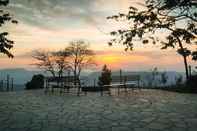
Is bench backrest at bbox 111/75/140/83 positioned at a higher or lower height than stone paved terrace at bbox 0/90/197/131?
higher

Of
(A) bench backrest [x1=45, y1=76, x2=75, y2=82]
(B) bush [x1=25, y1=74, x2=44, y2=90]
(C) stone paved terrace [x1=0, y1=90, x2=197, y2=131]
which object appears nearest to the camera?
(C) stone paved terrace [x1=0, y1=90, x2=197, y2=131]

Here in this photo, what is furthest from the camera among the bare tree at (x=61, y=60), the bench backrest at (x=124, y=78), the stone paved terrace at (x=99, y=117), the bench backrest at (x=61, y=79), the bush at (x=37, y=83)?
the bare tree at (x=61, y=60)

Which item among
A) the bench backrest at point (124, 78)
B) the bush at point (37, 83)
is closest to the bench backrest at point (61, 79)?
the bench backrest at point (124, 78)

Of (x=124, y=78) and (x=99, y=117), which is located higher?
(x=124, y=78)

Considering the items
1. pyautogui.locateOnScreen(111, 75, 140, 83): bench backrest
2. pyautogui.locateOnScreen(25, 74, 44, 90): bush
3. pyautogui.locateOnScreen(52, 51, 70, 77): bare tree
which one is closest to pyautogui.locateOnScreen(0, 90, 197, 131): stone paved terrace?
pyautogui.locateOnScreen(111, 75, 140, 83): bench backrest

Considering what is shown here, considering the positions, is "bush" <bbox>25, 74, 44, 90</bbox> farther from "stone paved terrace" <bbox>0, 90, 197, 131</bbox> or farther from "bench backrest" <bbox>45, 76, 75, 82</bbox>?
"stone paved terrace" <bbox>0, 90, 197, 131</bbox>

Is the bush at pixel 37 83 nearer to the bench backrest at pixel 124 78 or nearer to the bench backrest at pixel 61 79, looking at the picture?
the bench backrest at pixel 61 79

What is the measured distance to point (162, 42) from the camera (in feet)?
48.8

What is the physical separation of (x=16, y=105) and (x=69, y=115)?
12.8 feet

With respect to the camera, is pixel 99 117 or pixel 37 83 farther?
pixel 37 83

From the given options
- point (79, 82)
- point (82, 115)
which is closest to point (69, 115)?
point (82, 115)

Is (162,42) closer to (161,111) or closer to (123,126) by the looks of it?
(161,111)

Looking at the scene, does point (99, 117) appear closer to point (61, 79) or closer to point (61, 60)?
point (61, 79)

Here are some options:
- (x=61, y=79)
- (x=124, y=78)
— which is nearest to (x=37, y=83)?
(x=61, y=79)
